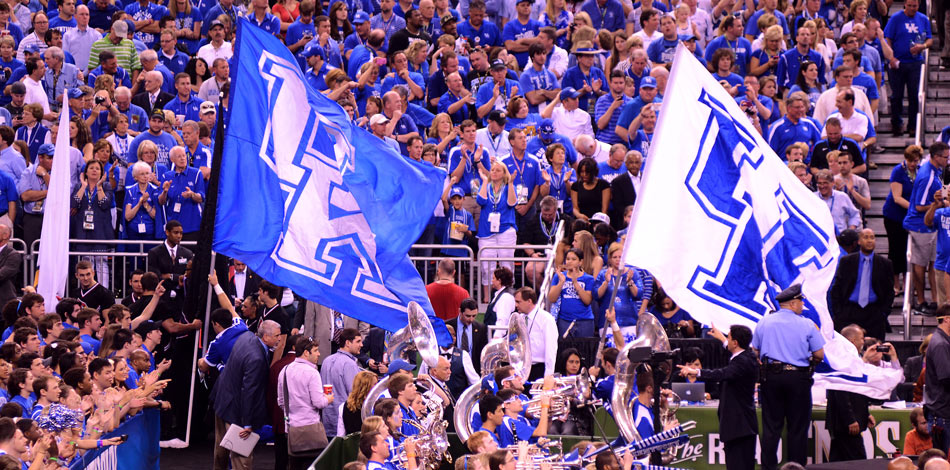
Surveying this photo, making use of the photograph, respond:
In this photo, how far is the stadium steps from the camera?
1978 centimetres

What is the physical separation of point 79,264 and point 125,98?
3.44m

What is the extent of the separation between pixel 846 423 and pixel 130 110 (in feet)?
34.0

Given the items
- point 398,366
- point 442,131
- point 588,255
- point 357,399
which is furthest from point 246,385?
point 442,131

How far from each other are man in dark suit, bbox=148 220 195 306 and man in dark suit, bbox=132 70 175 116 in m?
3.76

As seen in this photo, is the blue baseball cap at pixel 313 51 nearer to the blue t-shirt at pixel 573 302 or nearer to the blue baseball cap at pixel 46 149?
the blue baseball cap at pixel 46 149

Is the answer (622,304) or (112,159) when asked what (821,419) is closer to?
(622,304)

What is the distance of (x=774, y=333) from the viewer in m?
13.7

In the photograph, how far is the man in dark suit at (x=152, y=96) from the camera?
2045cm

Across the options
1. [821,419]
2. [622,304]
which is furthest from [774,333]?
[622,304]

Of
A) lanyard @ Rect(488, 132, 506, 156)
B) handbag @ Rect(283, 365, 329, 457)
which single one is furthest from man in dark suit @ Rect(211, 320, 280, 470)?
lanyard @ Rect(488, 132, 506, 156)

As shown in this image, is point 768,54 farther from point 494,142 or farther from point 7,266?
point 7,266

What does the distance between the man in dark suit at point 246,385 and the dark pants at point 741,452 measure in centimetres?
444

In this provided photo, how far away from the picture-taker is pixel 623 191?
59.4 feet

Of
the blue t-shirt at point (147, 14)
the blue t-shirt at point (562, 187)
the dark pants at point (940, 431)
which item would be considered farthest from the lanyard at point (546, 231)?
the blue t-shirt at point (147, 14)
